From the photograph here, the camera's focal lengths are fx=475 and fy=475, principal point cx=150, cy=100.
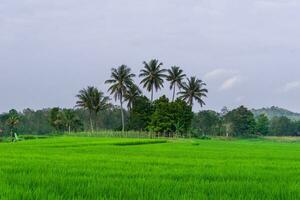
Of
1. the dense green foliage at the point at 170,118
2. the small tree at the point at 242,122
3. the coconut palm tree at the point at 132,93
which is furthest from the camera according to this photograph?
the small tree at the point at 242,122

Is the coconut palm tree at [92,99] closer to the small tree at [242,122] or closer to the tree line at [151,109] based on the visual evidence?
the tree line at [151,109]

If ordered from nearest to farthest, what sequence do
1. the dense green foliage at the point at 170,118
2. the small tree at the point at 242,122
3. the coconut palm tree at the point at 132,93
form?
the dense green foliage at the point at 170,118, the coconut palm tree at the point at 132,93, the small tree at the point at 242,122

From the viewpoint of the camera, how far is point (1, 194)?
21.1 feet

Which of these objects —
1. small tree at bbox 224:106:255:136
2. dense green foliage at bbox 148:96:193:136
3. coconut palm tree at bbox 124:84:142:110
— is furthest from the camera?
small tree at bbox 224:106:255:136

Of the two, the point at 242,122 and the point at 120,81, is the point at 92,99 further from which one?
the point at 242,122

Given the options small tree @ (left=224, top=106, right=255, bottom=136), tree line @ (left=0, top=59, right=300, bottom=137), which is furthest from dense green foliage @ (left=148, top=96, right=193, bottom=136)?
small tree @ (left=224, top=106, right=255, bottom=136)

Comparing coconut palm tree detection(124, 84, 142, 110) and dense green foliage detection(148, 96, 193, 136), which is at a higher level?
coconut palm tree detection(124, 84, 142, 110)

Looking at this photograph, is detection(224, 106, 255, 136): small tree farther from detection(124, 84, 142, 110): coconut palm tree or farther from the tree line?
detection(124, 84, 142, 110): coconut palm tree

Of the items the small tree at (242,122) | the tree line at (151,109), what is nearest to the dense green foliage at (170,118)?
the tree line at (151,109)

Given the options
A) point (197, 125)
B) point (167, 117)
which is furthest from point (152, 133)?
point (197, 125)

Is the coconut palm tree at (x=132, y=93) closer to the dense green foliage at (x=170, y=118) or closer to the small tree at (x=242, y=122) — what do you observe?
the dense green foliage at (x=170, y=118)

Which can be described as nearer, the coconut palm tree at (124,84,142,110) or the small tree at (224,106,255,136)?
the coconut palm tree at (124,84,142,110)

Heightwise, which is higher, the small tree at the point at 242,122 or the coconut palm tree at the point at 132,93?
the coconut palm tree at the point at 132,93

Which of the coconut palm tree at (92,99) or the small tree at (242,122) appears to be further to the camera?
the small tree at (242,122)
